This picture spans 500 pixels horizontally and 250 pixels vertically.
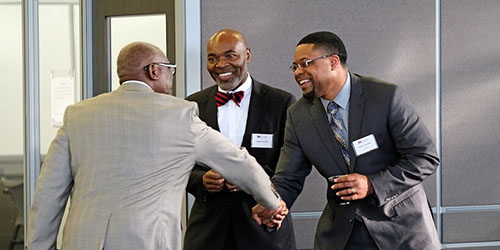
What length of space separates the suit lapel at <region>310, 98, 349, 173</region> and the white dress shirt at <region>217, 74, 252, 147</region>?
1.43ft

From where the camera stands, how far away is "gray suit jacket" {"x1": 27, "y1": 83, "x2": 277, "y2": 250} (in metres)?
2.73

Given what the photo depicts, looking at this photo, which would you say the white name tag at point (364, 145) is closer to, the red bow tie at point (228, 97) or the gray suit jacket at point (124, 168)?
the gray suit jacket at point (124, 168)

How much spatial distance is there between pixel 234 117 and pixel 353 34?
1150mm

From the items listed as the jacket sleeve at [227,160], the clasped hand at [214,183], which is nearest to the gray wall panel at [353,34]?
the clasped hand at [214,183]

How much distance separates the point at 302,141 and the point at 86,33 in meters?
2.26

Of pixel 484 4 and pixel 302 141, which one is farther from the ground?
pixel 484 4

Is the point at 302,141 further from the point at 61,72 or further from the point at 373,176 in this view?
the point at 61,72

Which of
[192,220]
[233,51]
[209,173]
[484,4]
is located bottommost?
[192,220]

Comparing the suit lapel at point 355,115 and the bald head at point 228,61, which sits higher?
the bald head at point 228,61

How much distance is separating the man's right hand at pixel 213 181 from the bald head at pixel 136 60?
689mm

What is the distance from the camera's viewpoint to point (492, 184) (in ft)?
15.3

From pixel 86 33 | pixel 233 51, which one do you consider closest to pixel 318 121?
pixel 233 51

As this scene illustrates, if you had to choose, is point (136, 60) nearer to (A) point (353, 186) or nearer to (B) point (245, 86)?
(B) point (245, 86)

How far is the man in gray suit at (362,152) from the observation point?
3.14 meters
